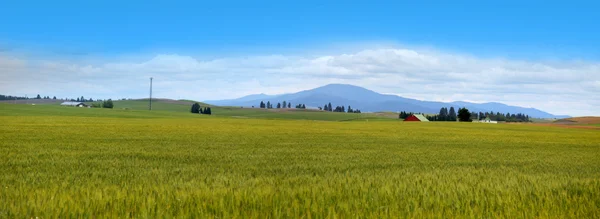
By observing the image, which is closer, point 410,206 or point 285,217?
point 285,217

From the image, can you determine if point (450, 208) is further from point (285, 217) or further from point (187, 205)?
point (187, 205)

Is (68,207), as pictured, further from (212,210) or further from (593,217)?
(593,217)

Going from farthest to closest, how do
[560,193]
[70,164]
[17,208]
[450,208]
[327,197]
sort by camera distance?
1. [70,164]
2. [560,193]
3. [327,197]
4. [450,208]
5. [17,208]

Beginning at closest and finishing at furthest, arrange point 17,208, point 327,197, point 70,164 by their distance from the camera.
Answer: point 17,208, point 327,197, point 70,164

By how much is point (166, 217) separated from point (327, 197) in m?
2.84

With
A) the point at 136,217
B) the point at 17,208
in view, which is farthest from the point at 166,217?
the point at 17,208

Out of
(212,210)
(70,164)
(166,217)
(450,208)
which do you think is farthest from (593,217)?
(70,164)

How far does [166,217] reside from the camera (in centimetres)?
606

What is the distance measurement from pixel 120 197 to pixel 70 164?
10.7 metres

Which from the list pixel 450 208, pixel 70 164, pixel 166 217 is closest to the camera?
pixel 166 217

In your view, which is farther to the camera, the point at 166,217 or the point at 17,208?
the point at 17,208

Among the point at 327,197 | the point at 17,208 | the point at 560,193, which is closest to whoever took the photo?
the point at 17,208

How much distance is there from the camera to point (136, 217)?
612 cm

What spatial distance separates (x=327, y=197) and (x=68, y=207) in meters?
3.87
